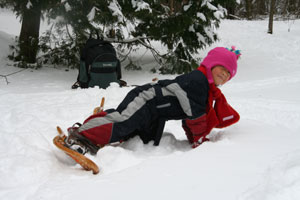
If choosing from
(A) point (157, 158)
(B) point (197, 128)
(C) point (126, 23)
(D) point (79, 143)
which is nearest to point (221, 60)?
(B) point (197, 128)

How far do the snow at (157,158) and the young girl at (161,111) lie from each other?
5.9 inches

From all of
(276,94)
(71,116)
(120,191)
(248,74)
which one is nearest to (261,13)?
(248,74)

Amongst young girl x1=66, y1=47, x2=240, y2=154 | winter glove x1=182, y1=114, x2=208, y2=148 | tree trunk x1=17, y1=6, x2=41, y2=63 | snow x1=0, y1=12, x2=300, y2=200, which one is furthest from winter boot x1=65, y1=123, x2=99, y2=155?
tree trunk x1=17, y1=6, x2=41, y2=63

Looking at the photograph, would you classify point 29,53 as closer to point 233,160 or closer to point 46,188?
point 46,188

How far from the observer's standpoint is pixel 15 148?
1987 mm

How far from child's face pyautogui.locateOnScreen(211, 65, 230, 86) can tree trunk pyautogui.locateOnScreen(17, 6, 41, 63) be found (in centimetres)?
524

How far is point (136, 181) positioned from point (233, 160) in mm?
577

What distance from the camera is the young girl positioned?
2072mm

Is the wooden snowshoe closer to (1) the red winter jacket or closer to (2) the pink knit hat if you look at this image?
(1) the red winter jacket

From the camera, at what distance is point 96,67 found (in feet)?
15.2

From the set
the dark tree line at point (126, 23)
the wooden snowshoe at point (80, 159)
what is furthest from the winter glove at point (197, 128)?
the dark tree line at point (126, 23)

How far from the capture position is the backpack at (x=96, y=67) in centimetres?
465

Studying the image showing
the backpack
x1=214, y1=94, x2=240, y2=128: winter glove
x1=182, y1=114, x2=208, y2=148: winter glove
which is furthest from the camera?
the backpack

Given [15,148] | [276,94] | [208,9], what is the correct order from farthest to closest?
[208,9], [276,94], [15,148]
